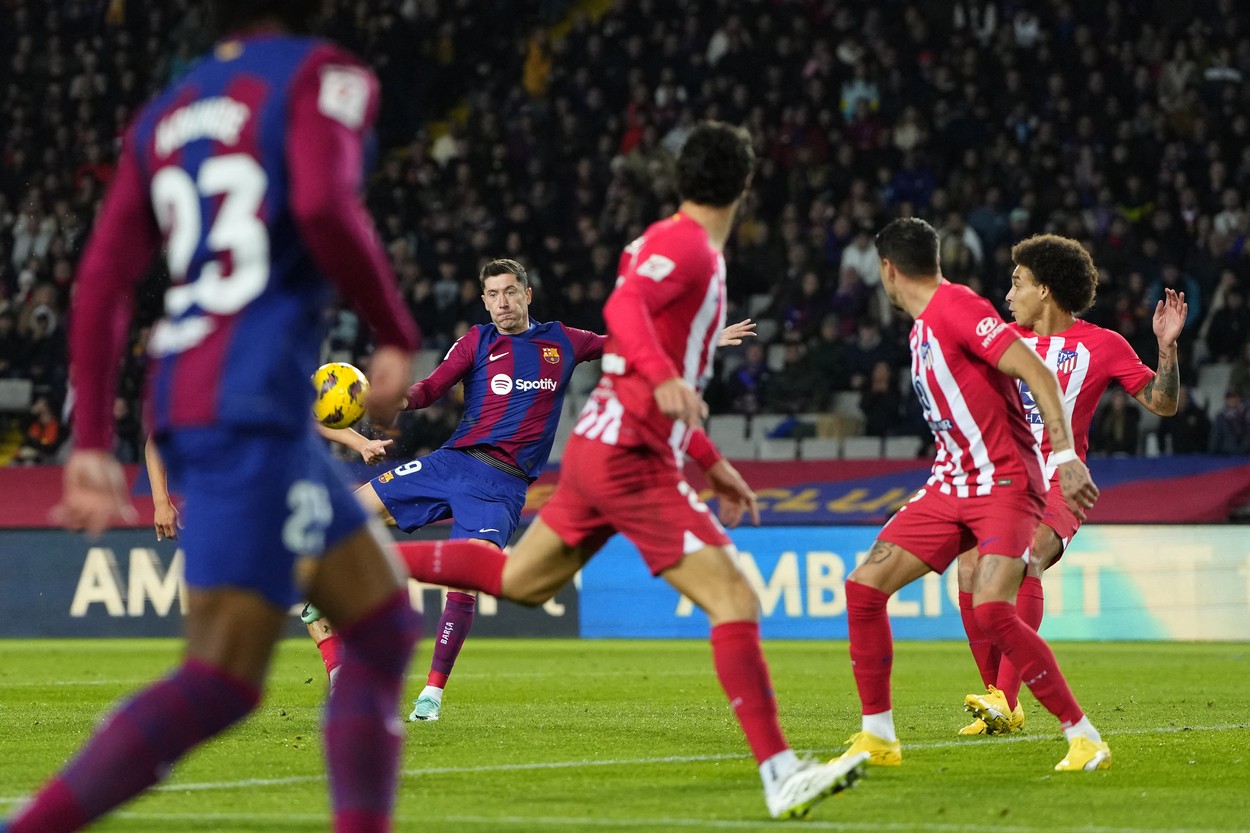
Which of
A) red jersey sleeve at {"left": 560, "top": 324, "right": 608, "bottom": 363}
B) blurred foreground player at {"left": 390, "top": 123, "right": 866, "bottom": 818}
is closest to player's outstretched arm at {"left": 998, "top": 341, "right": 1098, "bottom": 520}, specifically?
blurred foreground player at {"left": 390, "top": 123, "right": 866, "bottom": 818}

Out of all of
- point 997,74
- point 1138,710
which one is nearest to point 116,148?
point 997,74

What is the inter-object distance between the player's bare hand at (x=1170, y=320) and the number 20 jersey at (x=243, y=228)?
6161 millimetres

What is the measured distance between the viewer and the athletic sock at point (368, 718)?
4.12 metres

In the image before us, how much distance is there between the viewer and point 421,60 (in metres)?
Result: 27.0

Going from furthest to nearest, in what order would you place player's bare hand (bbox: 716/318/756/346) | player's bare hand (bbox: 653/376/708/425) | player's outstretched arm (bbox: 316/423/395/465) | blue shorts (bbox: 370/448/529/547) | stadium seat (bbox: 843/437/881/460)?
1. stadium seat (bbox: 843/437/881/460)
2. blue shorts (bbox: 370/448/529/547)
3. player's outstretched arm (bbox: 316/423/395/465)
4. player's bare hand (bbox: 716/318/756/346)
5. player's bare hand (bbox: 653/376/708/425)

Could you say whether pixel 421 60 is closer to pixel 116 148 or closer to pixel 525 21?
pixel 525 21

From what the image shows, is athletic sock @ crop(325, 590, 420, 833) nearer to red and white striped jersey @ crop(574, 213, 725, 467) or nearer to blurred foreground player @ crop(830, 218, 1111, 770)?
red and white striped jersey @ crop(574, 213, 725, 467)

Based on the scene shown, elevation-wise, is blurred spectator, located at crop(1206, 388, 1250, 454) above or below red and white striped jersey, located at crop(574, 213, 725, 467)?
below

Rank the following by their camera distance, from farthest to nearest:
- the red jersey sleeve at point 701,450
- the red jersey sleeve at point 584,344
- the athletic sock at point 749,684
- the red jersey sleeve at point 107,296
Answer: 1. the red jersey sleeve at point 584,344
2. the red jersey sleeve at point 701,450
3. the athletic sock at point 749,684
4. the red jersey sleeve at point 107,296

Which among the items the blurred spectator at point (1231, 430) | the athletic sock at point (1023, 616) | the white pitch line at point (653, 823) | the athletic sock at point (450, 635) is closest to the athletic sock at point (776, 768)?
the white pitch line at point (653, 823)

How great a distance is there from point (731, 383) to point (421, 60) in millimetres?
8806

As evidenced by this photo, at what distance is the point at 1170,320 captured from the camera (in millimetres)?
9375

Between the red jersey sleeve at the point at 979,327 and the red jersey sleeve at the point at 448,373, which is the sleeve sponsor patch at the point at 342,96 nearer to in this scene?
the red jersey sleeve at the point at 979,327

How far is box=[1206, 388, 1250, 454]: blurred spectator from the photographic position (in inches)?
739
